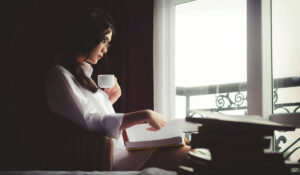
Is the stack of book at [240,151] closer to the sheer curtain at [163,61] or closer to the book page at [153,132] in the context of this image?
the book page at [153,132]

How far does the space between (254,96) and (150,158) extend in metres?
1.05

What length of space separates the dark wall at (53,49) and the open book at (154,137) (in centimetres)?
113

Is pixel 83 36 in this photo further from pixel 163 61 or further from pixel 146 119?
pixel 163 61

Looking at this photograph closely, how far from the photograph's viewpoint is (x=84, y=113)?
154 cm

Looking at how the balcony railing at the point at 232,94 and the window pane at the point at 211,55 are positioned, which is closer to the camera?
the balcony railing at the point at 232,94

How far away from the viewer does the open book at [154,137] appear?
1424mm

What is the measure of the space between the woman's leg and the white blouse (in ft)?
0.10

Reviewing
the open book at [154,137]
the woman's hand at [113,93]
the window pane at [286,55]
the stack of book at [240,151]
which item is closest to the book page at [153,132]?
the open book at [154,137]

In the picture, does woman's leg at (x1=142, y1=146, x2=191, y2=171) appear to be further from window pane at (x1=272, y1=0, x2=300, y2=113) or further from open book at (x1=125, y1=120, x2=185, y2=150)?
window pane at (x1=272, y1=0, x2=300, y2=113)

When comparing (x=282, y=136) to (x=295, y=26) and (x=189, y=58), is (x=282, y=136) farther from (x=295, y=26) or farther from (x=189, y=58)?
(x=189, y=58)

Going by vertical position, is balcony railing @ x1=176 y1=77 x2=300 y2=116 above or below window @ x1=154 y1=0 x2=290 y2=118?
below

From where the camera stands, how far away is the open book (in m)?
1.42

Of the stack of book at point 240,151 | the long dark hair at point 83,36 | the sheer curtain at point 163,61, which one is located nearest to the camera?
the stack of book at point 240,151

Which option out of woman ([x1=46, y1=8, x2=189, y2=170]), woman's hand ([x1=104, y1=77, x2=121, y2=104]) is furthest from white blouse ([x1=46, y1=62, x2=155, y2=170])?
woman's hand ([x1=104, y1=77, x2=121, y2=104])
